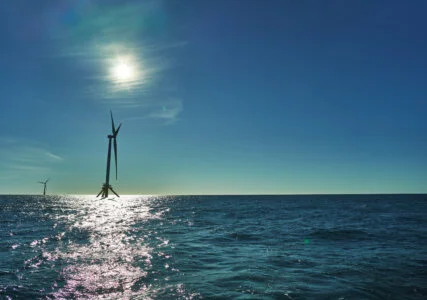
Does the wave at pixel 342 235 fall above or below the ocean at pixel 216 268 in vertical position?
below

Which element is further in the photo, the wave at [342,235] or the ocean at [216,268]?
the wave at [342,235]

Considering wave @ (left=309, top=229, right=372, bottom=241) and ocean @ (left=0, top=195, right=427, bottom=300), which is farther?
wave @ (left=309, top=229, right=372, bottom=241)

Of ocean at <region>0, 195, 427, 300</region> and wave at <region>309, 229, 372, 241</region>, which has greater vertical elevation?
ocean at <region>0, 195, 427, 300</region>

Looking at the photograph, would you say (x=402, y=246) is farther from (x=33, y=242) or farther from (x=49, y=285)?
(x=33, y=242)

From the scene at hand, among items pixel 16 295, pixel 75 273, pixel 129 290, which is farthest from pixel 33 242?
pixel 129 290

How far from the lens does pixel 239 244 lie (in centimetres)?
2636

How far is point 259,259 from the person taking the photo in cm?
2020

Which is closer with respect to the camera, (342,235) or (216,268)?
(216,268)

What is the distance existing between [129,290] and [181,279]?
2.94 metres

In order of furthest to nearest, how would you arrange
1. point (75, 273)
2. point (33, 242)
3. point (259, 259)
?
point (33, 242)
point (259, 259)
point (75, 273)

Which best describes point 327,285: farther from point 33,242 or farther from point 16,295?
point 33,242

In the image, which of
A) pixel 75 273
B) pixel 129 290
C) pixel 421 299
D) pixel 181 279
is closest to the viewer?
pixel 421 299

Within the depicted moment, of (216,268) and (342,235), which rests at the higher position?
(216,268)

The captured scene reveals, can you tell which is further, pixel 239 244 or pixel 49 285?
pixel 239 244
